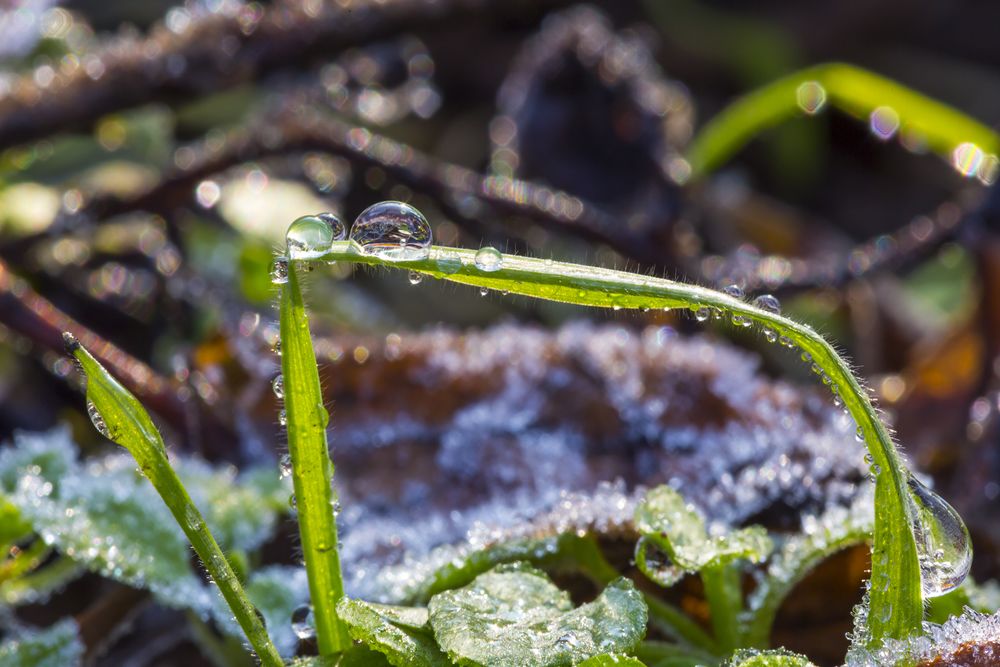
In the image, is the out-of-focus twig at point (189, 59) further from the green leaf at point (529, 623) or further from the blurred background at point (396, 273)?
the green leaf at point (529, 623)

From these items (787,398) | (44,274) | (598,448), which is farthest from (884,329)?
(44,274)

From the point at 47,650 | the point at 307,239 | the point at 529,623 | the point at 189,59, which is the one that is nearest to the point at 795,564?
the point at 529,623

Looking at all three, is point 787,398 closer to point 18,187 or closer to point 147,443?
point 147,443

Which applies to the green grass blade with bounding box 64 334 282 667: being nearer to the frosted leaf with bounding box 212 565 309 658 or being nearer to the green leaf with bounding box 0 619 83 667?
the frosted leaf with bounding box 212 565 309 658

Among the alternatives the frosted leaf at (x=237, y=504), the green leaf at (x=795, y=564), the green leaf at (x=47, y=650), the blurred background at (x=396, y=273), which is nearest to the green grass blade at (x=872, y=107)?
the blurred background at (x=396, y=273)

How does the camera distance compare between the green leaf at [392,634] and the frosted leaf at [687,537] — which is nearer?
the green leaf at [392,634]

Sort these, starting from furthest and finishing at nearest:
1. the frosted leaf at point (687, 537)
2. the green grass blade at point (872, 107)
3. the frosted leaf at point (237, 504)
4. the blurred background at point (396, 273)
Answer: the green grass blade at point (872, 107) < the blurred background at point (396, 273) < the frosted leaf at point (237, 504) < the frosted leaf at point (687, 537)

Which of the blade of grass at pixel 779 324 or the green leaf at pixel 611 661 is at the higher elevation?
the blade of grass at pixel 779 324
